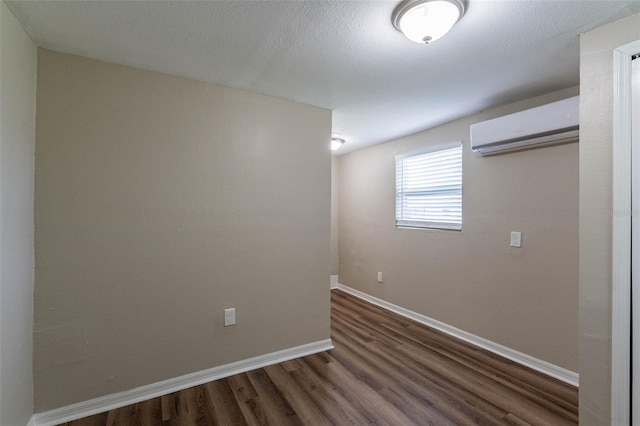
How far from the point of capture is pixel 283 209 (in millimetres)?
2475

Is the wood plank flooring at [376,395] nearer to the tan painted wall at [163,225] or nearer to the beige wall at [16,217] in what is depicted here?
the tan painted wall at [163,225]

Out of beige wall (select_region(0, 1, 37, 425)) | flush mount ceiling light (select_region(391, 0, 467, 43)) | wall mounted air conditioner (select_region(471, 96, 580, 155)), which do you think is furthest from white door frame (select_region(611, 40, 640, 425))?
beige wall (select_region(0, 1, 37, 425))

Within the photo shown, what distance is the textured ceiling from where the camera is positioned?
134 centimetres

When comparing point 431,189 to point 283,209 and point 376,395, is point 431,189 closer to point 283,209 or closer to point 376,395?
point 283,209

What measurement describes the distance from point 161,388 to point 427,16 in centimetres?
272

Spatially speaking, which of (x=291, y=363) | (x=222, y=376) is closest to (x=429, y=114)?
(x=291, y=363)

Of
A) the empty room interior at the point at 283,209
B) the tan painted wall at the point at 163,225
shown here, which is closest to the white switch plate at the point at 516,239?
the empty room interior at the point at 283,209

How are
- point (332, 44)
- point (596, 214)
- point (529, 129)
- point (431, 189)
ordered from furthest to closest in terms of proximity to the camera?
point (431, 189) < point (529, 129) < point (332, 44) < point (596, 214)

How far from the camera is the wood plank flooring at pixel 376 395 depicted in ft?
5.81

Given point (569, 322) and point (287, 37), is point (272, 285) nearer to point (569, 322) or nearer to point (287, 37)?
point (287, 37)

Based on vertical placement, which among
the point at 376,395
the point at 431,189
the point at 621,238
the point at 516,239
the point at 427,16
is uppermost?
the point at 427,16

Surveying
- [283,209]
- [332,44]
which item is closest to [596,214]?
[332,44]

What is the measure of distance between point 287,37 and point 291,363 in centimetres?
238

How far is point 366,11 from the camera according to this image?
1348mm
